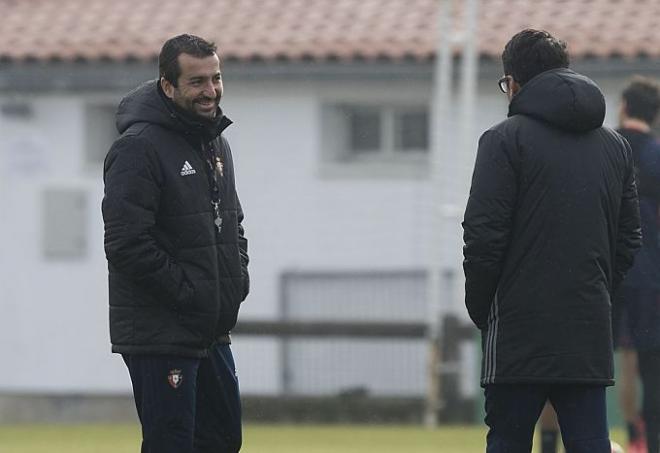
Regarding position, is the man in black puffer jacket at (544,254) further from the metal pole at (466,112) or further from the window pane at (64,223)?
the window pane at (64,223)

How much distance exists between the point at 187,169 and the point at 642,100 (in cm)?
336

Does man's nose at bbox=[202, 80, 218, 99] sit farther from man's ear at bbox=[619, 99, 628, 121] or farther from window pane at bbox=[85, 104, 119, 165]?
window pane at bbox=[85, 104, 119, 165]

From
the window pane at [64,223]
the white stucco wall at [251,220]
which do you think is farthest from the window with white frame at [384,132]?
the window pane at [64,223]

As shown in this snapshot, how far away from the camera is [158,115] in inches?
287

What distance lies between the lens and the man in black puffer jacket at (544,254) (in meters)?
6.93

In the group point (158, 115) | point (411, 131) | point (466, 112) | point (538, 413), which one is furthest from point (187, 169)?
point (411, 131)

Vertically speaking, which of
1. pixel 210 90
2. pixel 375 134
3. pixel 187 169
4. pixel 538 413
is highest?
pixel 375 134

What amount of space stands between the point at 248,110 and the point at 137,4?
2.20 metres

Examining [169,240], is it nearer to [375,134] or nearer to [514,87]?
[514,87]

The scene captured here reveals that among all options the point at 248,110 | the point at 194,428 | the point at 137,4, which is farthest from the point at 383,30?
the point at 194,428

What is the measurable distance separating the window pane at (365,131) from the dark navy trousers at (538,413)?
11077mm

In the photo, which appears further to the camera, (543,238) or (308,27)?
(308,27)

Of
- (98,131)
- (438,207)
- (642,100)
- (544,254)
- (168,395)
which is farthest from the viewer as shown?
(98,131)

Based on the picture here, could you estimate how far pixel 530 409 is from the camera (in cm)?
706
